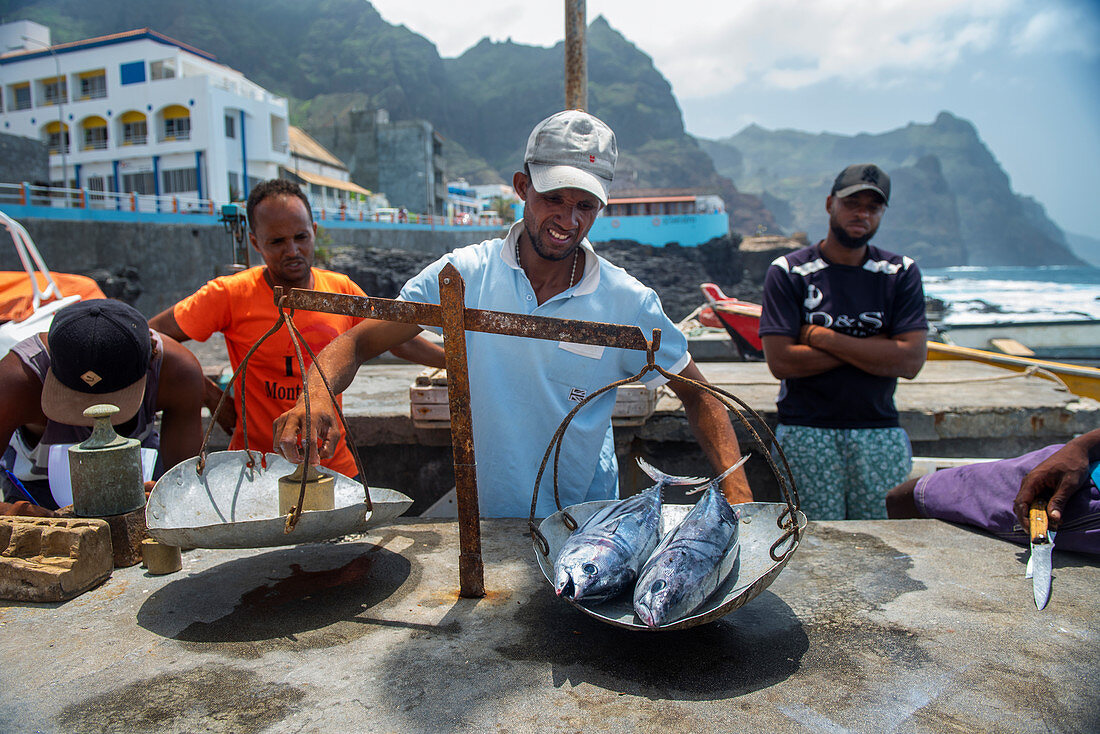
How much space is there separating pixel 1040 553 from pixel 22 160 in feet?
88.9

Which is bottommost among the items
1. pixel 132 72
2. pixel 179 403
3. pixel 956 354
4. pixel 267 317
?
pixel 956 354

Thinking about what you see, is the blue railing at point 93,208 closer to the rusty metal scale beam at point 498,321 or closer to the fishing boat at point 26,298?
the fishing boat at point 26,298

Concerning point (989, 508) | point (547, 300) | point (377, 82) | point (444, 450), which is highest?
point (377, 82)

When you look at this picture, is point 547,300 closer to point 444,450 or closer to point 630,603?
point 630,603

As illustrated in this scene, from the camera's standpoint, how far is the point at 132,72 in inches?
1185

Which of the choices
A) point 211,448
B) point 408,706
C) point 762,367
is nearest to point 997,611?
point 408,706

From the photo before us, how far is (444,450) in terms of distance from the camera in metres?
4.81

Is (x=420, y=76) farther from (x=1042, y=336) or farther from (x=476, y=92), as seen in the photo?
(x=1042, y=336)

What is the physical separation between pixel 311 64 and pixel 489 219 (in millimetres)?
70576

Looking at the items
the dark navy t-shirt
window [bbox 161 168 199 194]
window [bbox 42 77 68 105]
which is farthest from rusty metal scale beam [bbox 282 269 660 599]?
window [bbox 42 77 68 105]

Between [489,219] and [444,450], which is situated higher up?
[489,219]

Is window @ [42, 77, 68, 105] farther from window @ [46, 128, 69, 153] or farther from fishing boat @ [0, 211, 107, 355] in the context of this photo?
fishing boat @ [0, 211, 107, 355]

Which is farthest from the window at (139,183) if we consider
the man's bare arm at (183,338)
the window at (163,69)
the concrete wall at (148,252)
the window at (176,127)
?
the man's bare arm at (183,338)

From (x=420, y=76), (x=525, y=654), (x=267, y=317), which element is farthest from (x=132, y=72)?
(x=420, y=76)
